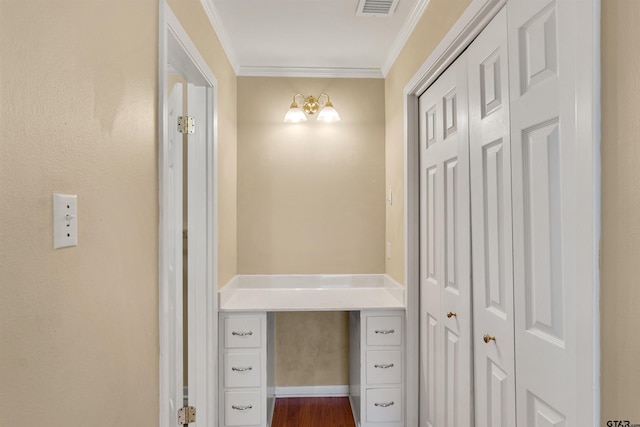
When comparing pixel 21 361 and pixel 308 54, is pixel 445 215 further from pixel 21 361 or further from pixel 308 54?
pixel 21 361

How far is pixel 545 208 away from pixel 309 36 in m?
1.87

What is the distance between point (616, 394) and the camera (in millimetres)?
826

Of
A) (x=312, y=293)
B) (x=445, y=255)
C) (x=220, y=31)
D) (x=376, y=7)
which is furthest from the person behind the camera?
(x=312, y=293)

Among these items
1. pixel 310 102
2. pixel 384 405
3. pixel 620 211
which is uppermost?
pixel 310 102

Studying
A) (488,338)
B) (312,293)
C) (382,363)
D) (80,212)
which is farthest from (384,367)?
(80,212)

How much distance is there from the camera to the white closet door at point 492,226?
4.45 ft

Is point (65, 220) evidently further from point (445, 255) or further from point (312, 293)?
point (312, 293)

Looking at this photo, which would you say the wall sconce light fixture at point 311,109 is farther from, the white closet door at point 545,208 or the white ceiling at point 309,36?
the white closet door at point 545,208

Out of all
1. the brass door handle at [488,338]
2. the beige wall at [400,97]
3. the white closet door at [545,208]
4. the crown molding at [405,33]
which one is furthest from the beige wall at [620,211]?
the crown molding at [405,33]

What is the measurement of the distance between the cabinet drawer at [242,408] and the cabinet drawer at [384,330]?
2.46 feet

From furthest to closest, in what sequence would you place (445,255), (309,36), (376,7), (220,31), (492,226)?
(309,36) → (220,31) → (376,7) → (445,255) → (492,226)

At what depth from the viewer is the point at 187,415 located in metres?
2.18

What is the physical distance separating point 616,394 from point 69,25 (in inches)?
54.7

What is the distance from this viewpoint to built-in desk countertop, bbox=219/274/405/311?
2.47 m
